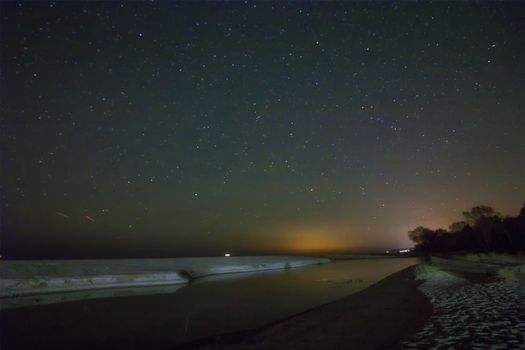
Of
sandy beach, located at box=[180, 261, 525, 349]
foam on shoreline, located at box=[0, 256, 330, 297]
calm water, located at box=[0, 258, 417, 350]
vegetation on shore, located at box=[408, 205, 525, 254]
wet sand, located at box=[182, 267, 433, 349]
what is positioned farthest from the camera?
vegetation on shore, located at box=[408, 205, 525, 254]

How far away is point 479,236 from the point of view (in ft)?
281

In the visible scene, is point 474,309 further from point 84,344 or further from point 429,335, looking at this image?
point 84,344

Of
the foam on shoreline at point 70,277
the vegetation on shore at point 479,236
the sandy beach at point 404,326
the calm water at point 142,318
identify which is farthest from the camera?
the vegetation on shore at point 479,236

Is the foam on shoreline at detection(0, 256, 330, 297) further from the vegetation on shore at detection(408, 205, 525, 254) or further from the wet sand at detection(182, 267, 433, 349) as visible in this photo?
the vegetation on shore at detection(408, 205, 525, 254)

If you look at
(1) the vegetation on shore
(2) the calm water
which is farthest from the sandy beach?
(1) the vegetation on shore

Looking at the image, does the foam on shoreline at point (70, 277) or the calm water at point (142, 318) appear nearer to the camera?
the calm water at point (142, 318)

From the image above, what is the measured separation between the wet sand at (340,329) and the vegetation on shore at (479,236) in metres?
54.9

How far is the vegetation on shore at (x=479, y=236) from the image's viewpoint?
6494 cm

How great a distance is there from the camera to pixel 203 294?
24.1 meters

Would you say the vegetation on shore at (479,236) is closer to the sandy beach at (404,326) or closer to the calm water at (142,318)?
the sandy beach at (404,326)

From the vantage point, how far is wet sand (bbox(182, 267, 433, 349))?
11000mm

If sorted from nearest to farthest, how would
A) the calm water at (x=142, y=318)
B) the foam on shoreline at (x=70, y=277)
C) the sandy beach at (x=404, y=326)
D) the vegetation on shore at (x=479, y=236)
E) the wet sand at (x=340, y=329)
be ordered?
the sandy beach at (x=404, y=326), the wet sand at (x=340, y=329), the calm water at (x=142, y=318), the foam on shoreline at (x=70, y=277), the vegetation on shore at (x=479, y=236)

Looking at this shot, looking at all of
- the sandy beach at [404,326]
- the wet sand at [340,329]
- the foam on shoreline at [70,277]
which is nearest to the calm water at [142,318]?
the wet sand at [340,329]

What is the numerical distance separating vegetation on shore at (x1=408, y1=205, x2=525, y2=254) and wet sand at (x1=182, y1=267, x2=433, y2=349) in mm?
54934
